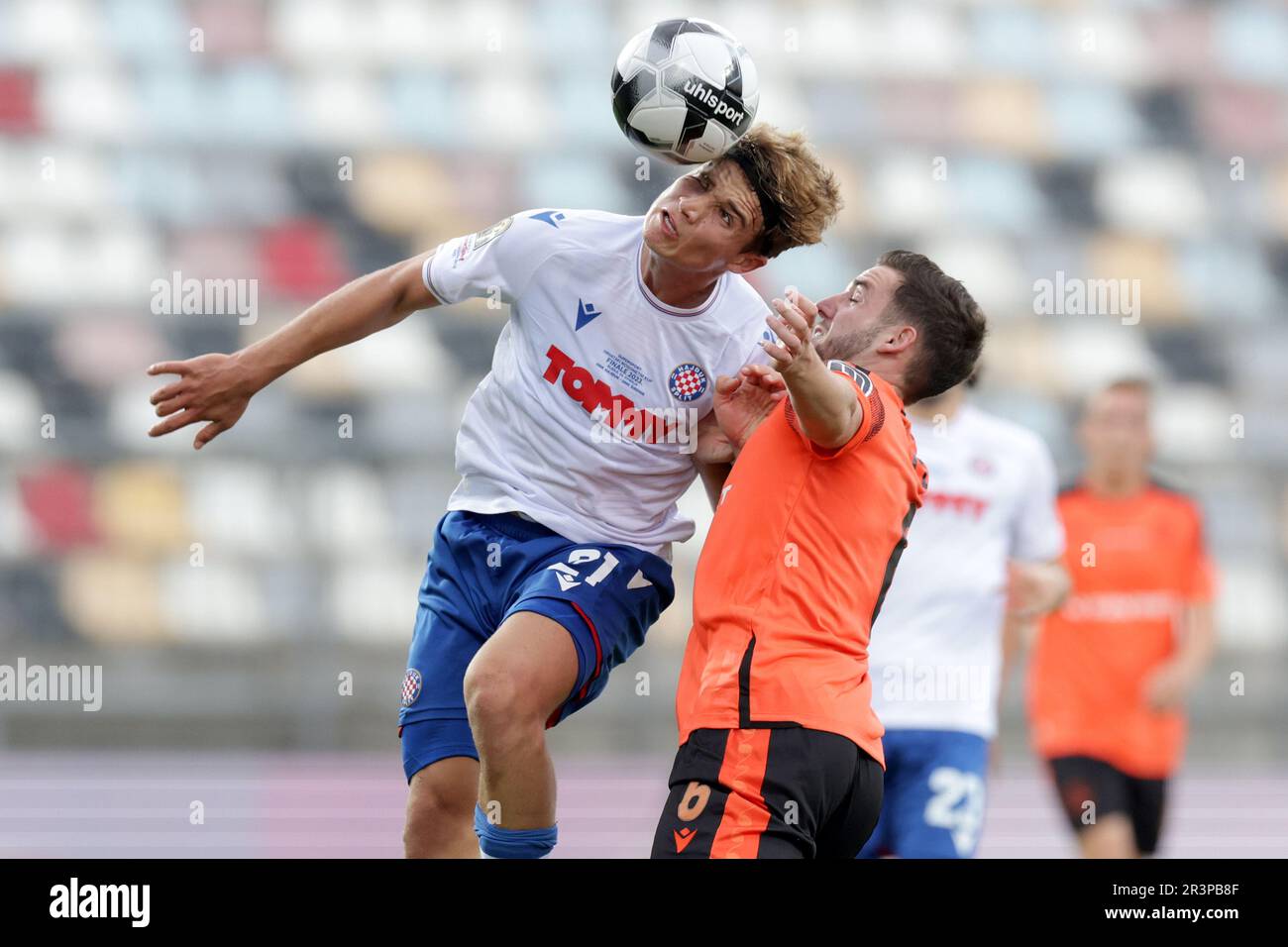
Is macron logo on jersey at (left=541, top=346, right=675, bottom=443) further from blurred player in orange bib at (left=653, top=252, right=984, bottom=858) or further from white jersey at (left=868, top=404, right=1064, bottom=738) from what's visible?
white jersey at (left=868, top=404, right=1064, bottom=738)

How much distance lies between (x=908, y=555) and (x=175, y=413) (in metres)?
3.02

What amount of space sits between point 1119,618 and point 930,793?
2480 millimetres

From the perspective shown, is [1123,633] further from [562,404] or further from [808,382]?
[808,382]

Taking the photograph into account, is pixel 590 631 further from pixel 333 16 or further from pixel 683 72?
pixel 333 16

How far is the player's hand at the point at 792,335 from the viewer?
382 centimetres

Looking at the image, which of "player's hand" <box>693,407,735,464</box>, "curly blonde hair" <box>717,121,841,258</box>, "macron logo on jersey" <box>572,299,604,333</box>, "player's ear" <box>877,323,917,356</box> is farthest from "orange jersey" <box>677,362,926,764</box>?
"macron logo on jersey" <box>572,299,604,333</box>

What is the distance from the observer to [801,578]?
4.13 meters

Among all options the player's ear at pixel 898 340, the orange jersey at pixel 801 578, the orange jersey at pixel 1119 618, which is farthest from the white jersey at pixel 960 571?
the orange jersey at pixel 801 578

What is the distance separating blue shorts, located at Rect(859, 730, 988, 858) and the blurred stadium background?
237 inches

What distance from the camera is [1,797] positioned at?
1370cm

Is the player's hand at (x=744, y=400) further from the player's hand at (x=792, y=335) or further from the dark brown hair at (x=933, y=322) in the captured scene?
the player's hand at (x=792, y=335)

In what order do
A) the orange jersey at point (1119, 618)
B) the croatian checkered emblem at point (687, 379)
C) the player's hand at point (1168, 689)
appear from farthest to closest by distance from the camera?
the orange jersey at point (1119, 618) → the player's hand at point (1168, 689) → the croatian checkered emblem at point (687, 379)

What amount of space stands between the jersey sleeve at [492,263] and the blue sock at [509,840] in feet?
5.15
